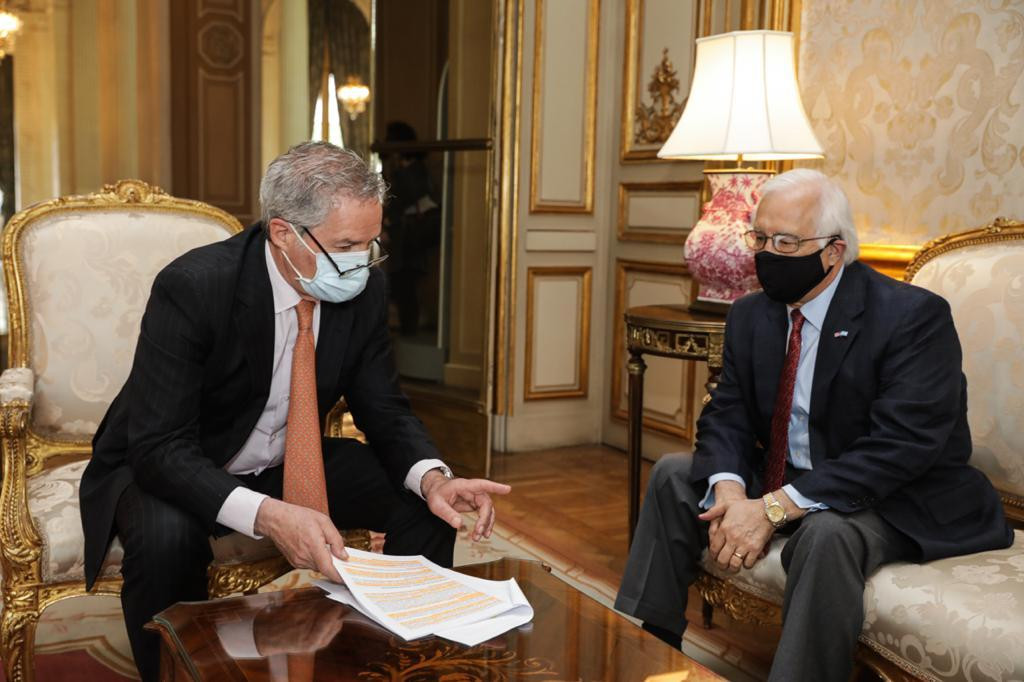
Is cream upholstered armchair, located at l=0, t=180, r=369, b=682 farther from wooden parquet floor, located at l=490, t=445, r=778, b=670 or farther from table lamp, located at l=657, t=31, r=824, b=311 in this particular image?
table lamp, located at l=657, t=31, r=824, b=311

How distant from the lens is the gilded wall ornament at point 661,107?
4.30m

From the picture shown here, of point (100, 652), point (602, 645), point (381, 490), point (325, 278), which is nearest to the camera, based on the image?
point (602, 645)

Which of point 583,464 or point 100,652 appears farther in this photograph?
point 583,464

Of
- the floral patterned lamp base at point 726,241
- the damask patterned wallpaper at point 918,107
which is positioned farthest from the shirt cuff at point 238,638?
the damask patterned wallpaper at point 918,107

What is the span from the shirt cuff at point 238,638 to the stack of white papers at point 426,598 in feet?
0.54

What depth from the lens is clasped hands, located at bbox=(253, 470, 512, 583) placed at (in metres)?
1.70

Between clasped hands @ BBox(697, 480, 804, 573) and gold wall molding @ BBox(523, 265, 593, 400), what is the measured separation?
266 cm

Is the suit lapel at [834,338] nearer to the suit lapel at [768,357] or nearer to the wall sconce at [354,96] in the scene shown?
the suit lapel at [768,357]

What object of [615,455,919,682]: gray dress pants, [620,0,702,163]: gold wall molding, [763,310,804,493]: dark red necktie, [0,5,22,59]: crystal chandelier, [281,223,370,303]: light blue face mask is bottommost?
[615,455,919,682]: gray dress pants

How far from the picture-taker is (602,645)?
4.92ft

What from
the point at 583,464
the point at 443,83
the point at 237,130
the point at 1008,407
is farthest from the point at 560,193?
the point at 1008,407

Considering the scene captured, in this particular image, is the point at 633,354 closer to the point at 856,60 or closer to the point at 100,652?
the point at 856,60

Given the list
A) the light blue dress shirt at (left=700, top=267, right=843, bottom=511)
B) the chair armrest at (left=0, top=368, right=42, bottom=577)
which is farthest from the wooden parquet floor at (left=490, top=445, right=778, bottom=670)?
the chair armrest at (left=0, top=368, right=42, bottom=577)

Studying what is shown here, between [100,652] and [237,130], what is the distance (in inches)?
161
